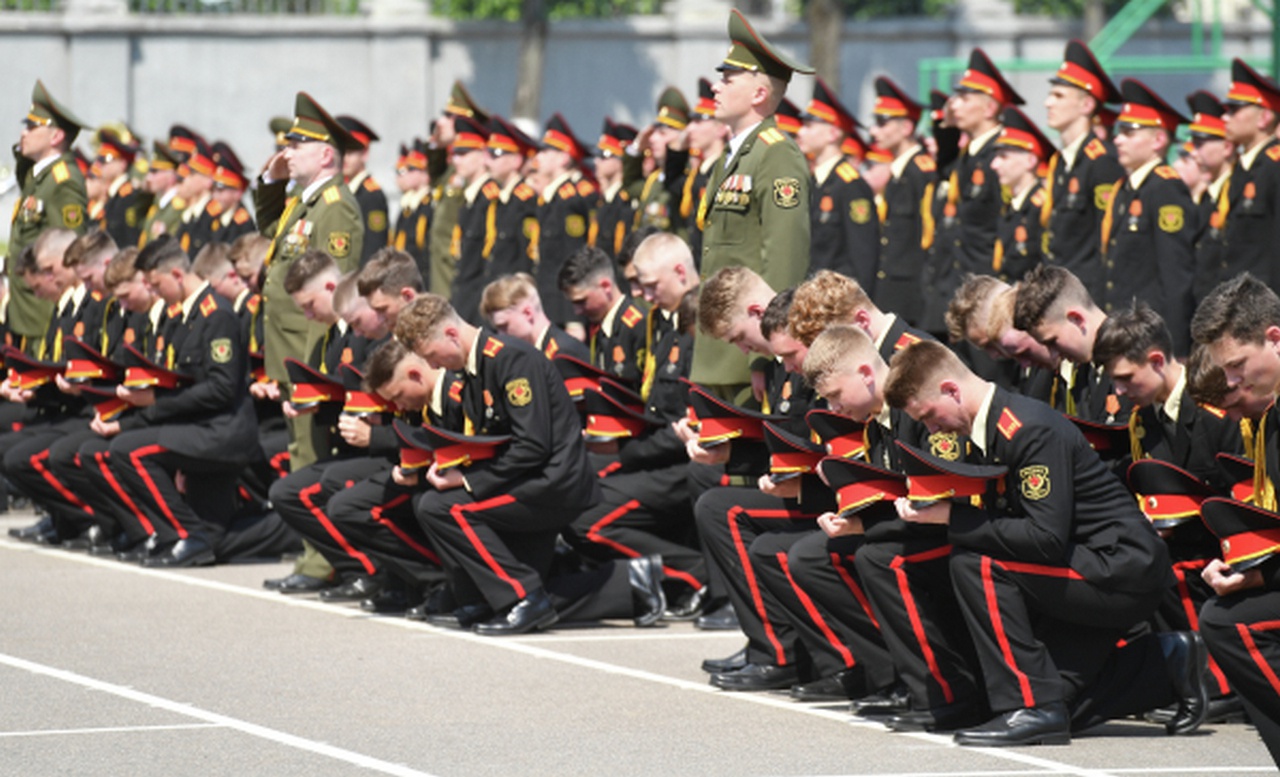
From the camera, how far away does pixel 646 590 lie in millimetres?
9477

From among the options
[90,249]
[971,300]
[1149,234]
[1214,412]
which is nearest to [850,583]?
[1214,412]

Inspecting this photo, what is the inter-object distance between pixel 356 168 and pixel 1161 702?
10.9 m

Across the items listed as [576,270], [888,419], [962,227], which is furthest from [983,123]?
[888,419]

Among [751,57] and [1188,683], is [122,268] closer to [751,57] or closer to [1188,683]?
[751,57]

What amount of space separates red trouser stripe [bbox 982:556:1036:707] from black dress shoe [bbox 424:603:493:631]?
10.3 feet

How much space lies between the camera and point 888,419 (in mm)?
7340

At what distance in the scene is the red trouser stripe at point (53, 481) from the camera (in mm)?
11812

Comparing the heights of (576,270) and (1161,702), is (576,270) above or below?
above

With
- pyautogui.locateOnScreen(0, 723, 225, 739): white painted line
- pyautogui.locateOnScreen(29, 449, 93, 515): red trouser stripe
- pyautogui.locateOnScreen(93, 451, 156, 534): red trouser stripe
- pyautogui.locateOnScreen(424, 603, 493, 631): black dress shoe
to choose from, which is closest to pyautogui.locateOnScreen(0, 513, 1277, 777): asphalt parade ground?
pyautogui.locateOnScreen(0, 723, 225, 739): white painted line

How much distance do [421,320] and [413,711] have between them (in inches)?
83.5

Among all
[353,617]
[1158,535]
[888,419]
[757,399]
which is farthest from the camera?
[353,617]

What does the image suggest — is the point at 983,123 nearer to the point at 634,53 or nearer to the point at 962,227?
the point at 962,227

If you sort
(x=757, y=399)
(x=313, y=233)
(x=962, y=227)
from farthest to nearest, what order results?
(x=962, y=227) → (x=313, y=233) → (x=757, y=399)

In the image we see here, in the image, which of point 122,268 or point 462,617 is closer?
point 462,617
